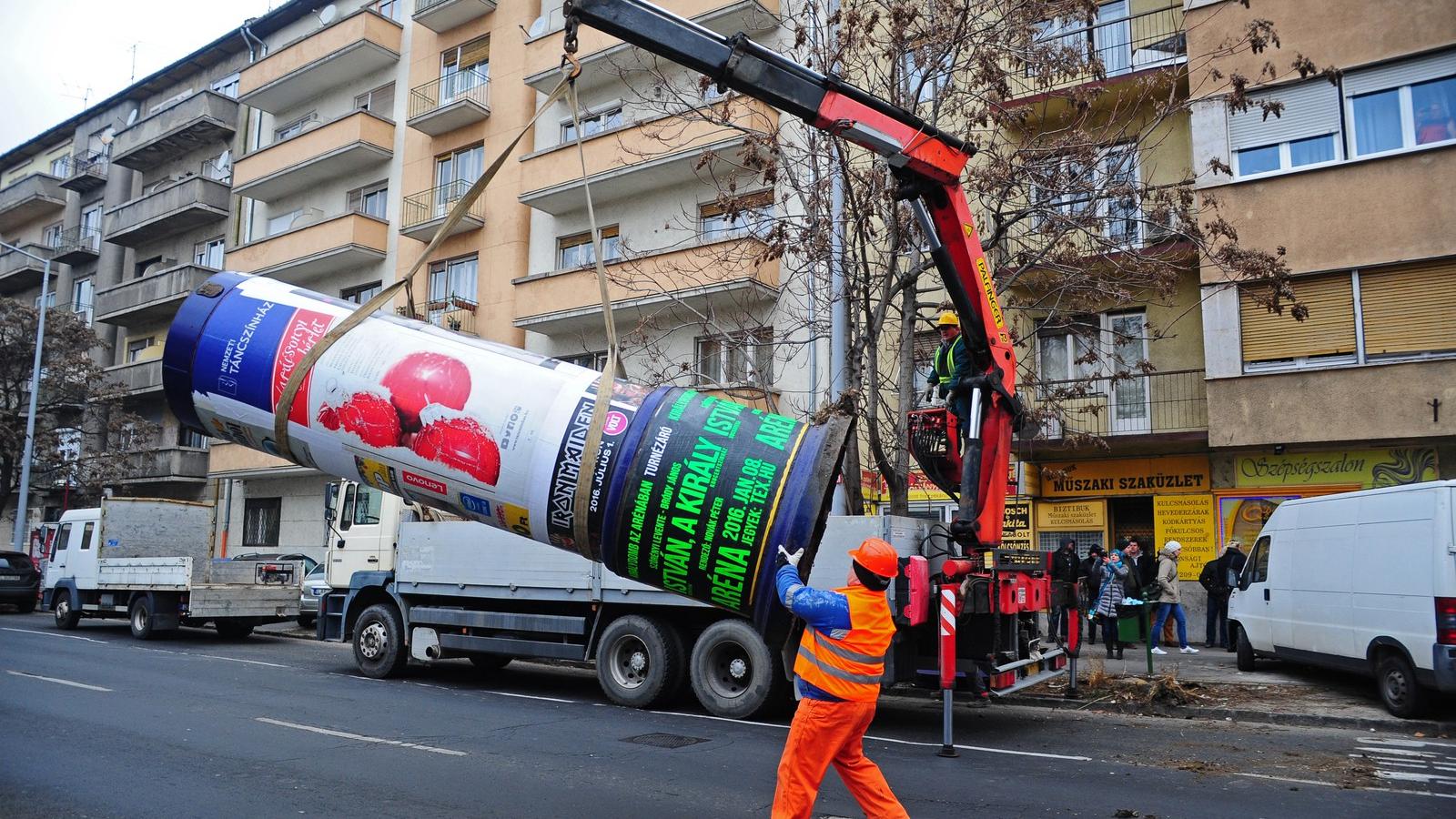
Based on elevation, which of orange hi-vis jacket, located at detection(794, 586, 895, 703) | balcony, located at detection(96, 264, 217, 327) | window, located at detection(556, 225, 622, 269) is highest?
balcony, located at detection(96, 264, 217, 327)

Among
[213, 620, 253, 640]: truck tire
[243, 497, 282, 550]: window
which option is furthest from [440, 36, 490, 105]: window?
[213, 620, 253, 640]: truck tire

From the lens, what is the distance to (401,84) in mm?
27641

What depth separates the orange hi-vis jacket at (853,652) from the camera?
4852 millimetres

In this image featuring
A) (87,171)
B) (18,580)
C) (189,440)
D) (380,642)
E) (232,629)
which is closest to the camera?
(380,642)

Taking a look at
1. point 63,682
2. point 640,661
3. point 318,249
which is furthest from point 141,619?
point 640,661

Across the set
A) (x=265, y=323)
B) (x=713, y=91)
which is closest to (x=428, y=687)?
(x=265, y=323)

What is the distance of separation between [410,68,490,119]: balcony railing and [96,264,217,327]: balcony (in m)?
8.63

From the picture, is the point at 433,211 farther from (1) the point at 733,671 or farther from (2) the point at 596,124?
(1) the point at 733,671

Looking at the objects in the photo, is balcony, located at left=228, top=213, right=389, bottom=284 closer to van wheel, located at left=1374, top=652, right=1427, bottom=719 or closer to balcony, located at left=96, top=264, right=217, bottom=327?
balcony, located at left=96, top=264, right=217, bottom=327

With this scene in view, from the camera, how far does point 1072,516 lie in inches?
709

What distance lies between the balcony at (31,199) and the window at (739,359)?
108ft

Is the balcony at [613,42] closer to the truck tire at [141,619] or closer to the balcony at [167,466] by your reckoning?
the truck tire at [141,619]

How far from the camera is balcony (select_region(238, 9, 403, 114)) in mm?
27203

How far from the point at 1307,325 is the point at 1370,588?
6549mm
